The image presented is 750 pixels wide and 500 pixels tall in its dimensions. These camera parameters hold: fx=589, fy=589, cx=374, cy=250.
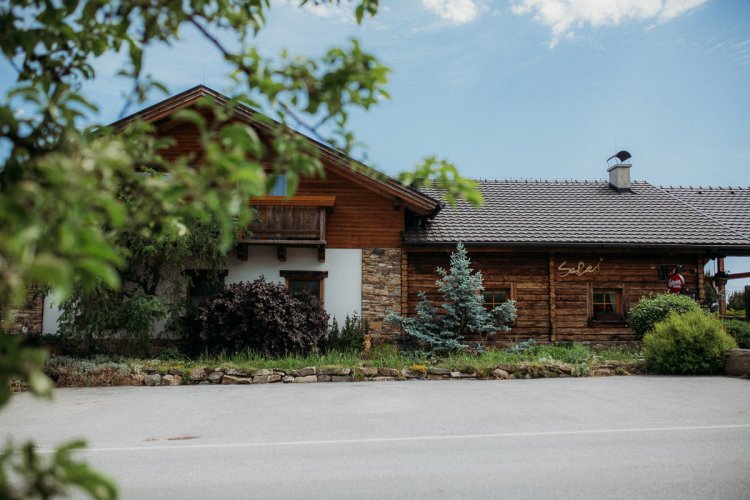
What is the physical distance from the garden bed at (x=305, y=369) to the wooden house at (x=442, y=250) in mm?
3751

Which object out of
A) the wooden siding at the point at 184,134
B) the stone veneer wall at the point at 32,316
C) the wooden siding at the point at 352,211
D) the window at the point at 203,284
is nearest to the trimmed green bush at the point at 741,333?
the wooden siding at the point at 352,211

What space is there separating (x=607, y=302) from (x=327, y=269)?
884 cm

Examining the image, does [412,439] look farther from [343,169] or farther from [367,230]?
[343,169]

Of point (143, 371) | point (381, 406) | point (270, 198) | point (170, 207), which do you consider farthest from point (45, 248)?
point (270, 198)

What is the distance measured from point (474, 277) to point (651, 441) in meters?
9.60

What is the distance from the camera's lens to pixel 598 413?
8516mm

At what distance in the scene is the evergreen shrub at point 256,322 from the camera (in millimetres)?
14109

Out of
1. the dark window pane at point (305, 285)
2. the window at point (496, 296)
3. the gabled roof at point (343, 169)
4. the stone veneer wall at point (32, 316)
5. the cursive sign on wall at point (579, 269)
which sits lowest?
the stone veneer wall at point (32, 316)

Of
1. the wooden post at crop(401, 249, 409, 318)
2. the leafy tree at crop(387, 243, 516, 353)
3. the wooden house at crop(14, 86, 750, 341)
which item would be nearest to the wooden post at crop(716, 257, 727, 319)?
the wooden house at crop(14, 86, 750, 341)

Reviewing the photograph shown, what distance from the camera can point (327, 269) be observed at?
56.3ft

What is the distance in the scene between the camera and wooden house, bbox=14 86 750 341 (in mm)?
16781

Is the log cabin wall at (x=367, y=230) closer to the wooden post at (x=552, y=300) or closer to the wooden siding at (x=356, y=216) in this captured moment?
the wooden siding at (x=356, y=216)

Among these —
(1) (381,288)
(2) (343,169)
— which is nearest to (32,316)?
(2) (343,169)

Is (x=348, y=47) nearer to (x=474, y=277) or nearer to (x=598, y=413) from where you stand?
(x=598, y=413)
